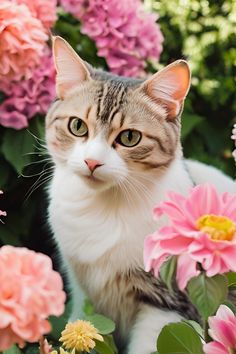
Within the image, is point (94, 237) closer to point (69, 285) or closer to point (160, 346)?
point (69, 285)

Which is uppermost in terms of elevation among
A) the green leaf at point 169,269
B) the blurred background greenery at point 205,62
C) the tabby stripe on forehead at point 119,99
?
the green leaf at point 169,269

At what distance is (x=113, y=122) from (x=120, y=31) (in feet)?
3.05

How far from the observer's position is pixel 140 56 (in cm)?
262

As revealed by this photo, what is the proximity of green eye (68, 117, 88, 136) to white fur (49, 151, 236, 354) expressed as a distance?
70mm

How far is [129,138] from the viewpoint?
5.64 ft

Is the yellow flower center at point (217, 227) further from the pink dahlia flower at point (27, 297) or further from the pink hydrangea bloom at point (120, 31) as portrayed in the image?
the pink hydrangea bloom at point (120, 31)

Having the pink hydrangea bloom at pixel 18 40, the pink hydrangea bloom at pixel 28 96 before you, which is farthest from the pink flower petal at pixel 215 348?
the pink hydrangea bloom at pixel 28 96

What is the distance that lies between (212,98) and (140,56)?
0.65 meters

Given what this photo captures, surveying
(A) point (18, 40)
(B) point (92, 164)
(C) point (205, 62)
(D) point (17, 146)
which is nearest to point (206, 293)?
(B) point (92, 164)

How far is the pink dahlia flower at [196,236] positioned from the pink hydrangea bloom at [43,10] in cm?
152

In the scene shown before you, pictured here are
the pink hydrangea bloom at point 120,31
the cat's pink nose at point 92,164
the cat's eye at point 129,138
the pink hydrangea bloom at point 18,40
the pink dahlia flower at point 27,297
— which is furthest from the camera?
the pink hydrangea bloom at point 120,31

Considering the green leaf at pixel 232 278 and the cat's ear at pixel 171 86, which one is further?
the cat's ear at pixel 171 86

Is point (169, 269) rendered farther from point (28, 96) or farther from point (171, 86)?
point (28, 96)

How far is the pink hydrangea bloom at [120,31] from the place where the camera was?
2506mm
